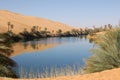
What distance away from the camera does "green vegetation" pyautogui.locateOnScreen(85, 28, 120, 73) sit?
15195 mm

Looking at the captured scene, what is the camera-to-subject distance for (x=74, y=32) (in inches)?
5832

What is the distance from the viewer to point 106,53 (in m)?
15.7

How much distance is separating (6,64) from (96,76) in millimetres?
10193

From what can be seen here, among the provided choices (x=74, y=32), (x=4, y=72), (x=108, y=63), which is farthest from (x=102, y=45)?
(x=74, y=32)

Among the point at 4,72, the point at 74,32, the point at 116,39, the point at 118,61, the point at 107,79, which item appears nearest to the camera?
the point at 107,79

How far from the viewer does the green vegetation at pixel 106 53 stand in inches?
598

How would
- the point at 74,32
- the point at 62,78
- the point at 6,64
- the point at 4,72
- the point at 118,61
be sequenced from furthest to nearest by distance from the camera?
the point at 74,32, the point at 6,64, the point at 4,72, the point at 118,61, the point at 62,78

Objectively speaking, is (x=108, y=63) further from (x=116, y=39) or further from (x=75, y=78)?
(x=75, y=78)

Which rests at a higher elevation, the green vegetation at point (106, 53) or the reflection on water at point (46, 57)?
the green vegetation at point (106, 53)

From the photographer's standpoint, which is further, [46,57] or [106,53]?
[46,57]

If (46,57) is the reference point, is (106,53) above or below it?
above

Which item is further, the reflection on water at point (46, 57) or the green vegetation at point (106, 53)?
Answer: the reflection on water at point (46, 57)

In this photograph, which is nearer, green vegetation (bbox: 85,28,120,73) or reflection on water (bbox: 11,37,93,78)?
green vegetation (bbox: 85,28,120,73)

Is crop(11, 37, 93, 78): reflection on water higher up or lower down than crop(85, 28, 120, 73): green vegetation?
lower down
